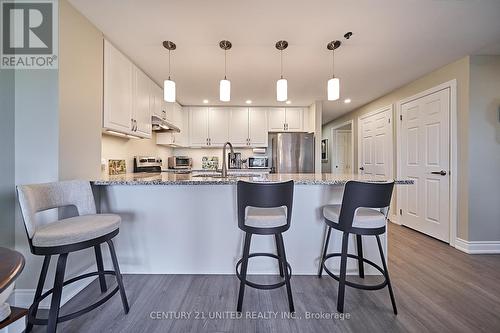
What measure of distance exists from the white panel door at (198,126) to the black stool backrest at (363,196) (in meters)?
3.55

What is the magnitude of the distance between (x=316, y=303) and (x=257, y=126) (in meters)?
3.53

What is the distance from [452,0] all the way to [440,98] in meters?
1.58

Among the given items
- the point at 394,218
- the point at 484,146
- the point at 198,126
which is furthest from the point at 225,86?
the point at 394,218

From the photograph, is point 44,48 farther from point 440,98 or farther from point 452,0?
point 440,98

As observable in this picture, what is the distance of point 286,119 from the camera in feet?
15.0

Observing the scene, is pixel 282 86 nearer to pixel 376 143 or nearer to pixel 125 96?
pixel 125 96

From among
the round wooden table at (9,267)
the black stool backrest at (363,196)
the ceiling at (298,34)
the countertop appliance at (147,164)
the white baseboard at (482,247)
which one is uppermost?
the ceiling at (298,34)

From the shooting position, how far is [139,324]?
1.38 metres

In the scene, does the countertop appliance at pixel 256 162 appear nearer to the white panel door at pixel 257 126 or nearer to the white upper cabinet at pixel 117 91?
the white panel door at pixel 257 126

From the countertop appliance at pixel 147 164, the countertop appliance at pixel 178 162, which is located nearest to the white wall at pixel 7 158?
the countertop appliance at pixel 147 164

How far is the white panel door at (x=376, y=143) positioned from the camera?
378 cm

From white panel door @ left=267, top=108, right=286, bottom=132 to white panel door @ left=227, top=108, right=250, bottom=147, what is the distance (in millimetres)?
513

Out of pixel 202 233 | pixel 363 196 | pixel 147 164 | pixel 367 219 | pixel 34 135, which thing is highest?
pixel 34 135

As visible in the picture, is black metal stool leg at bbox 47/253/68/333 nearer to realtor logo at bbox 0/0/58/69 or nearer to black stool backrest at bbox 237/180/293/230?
black stool backrest at bbox 237/180/293/230
